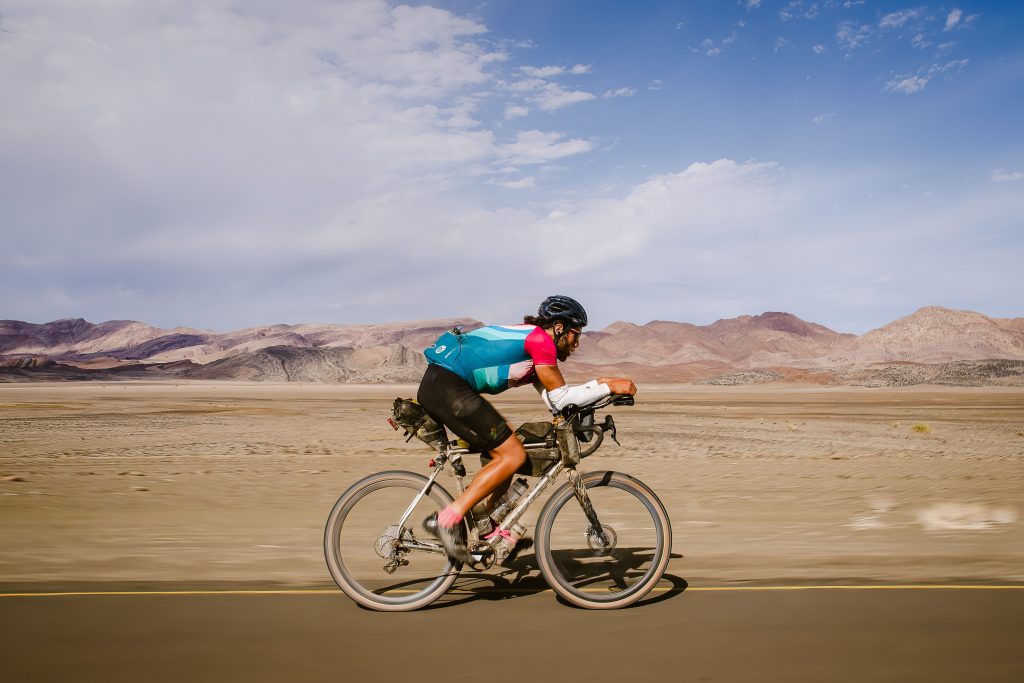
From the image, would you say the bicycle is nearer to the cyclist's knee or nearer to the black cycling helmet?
the cyclist's knee

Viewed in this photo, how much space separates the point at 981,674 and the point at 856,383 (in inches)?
3953

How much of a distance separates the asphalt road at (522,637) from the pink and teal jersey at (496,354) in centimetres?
152

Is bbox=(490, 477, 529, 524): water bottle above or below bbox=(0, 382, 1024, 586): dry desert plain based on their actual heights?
above

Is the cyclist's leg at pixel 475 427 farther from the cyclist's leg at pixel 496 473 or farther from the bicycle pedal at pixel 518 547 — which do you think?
the bicycle pedal at pixel 518 547

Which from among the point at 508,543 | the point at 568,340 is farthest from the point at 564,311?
the point at 508,543

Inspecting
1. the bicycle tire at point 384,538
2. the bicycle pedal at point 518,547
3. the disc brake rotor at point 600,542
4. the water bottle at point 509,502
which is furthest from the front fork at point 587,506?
the bicycle tire at point 384,538

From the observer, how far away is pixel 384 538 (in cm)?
522

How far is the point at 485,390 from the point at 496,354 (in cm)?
25

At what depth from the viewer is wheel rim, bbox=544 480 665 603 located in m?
5.16

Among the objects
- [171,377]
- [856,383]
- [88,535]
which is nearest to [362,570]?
[88,535]

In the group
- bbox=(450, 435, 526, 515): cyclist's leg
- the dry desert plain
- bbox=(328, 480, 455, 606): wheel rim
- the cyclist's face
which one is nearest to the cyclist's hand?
the cyclist's face

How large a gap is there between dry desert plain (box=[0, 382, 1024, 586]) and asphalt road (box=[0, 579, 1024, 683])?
0.85 meters

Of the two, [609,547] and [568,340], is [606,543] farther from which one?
[568,340]

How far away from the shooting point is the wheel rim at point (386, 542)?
520 centimetres
